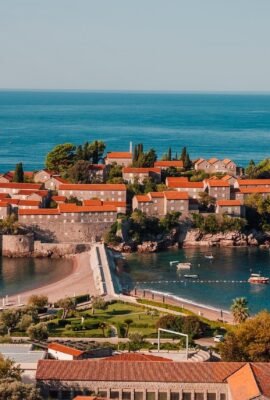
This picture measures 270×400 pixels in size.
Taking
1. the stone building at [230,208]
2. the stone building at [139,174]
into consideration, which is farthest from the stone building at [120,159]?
the stone building at [230,208]

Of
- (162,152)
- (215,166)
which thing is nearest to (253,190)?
(215,166)

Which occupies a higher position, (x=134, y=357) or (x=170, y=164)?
(x=170, y=164)

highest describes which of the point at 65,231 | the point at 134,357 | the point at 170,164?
the point at 170,164

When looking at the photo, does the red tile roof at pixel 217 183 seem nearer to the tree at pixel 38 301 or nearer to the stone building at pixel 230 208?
the stone building at pixel 230 208

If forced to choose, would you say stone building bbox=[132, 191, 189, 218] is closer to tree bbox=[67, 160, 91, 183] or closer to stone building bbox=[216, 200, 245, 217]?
stone building bbox=[216, 200, 245, 217]

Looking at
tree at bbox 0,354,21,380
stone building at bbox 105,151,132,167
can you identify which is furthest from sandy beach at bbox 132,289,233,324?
stone building at bbox 105,151,132,167

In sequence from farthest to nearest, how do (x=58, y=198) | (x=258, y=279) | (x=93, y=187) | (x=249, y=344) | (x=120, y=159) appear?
(x=120, y=159)
(x=93, y=187)
(x=58, y=198)
(x=258, y=279)
(x=249, y=344)

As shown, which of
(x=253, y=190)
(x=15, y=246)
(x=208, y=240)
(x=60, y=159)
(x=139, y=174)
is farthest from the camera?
(x=60, y=159)

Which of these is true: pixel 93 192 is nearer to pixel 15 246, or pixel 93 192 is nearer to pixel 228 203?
pixel 15 246
